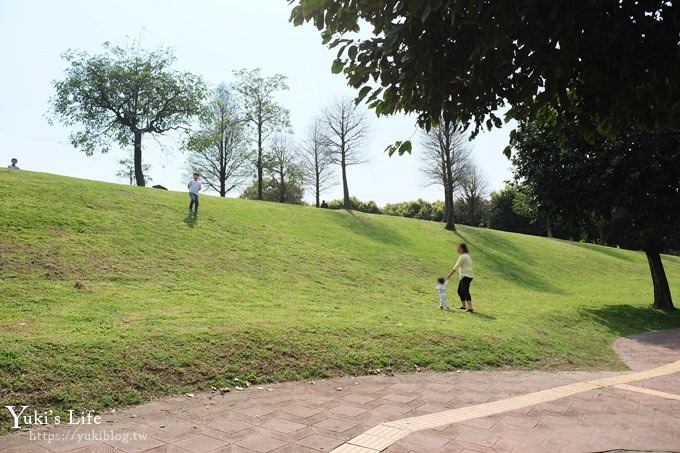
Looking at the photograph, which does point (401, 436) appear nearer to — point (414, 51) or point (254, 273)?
point (414, 51)

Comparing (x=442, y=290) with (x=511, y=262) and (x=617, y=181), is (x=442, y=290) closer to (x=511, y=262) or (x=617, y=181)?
(x=617, y=181)

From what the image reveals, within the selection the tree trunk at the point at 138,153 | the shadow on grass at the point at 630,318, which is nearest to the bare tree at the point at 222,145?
the tree trunk at the point at 138,153

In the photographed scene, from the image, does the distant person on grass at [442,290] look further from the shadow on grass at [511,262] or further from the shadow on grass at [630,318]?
the shadow on grass at [511,262]

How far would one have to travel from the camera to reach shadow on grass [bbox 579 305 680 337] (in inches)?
536

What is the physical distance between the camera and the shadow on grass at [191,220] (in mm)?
19516

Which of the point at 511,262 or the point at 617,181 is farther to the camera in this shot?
the point at 511,262

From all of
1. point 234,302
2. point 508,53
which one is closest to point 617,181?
point 234,302

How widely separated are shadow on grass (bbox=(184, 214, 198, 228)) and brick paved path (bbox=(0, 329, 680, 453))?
48.1 feet

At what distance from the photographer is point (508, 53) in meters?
4.04

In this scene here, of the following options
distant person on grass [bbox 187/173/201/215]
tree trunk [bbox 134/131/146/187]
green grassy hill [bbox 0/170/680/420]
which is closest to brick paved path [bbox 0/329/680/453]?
green grassy hill [bbox 0/170/680/420]

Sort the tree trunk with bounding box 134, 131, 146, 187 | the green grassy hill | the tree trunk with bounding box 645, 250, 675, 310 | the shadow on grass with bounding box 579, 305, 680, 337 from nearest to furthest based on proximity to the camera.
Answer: the green grassy hill < the shadow on grass with bounding box 579, 305, 680, 337 < the tree trunk with bounding box 645, 250, 675, 310 < the tree trunk with bounding box 134, 131, 146, 187

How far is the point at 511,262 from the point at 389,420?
2381 cm

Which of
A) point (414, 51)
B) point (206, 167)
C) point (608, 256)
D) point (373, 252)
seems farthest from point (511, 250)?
point (206, 167)

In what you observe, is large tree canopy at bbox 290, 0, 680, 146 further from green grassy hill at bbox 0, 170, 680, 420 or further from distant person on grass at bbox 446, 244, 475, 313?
distant person on grass at bbox 446, 244, 475, 313
